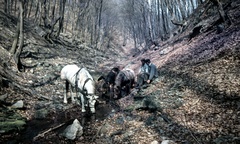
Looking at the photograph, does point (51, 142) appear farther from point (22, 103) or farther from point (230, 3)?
point (230, 3)

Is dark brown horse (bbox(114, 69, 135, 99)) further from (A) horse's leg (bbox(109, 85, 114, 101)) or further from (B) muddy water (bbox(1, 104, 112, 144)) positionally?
(B) muddy water (bbox(1, 104, 112, 144))

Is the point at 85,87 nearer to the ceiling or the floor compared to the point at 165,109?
nearer to the ceiling

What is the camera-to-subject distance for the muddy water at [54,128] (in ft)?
22.0

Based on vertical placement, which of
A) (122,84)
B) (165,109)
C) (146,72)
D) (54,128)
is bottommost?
(54,128)

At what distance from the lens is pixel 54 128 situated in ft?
24.6

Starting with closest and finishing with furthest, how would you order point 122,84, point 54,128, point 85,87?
point 54,128 < point 85,87 < point 122,84

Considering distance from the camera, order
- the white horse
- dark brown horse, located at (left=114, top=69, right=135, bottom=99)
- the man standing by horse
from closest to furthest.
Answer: the white horse
the man standing by horse
dark brown horse, located at (left=114, top=69, right=135, bottom=99)

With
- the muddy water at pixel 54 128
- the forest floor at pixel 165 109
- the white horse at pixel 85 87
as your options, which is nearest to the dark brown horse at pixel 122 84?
the forest floor at pixel 165 109

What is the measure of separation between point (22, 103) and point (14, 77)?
326cm

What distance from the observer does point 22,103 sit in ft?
29.9

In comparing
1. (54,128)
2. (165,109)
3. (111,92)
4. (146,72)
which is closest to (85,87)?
(54,128)

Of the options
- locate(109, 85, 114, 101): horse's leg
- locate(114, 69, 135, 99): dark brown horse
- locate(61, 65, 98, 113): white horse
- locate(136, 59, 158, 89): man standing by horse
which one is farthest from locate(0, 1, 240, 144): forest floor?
locate(114, 69, 135, 99): dark brown horse

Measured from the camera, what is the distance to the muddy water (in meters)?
6.71

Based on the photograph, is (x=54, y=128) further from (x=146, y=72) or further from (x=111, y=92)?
(x=146, y=72)
